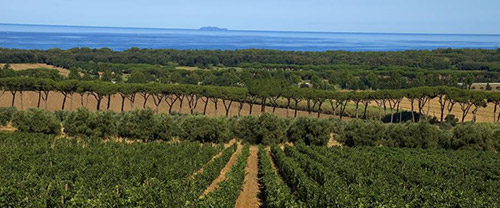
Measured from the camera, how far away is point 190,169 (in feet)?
92.8

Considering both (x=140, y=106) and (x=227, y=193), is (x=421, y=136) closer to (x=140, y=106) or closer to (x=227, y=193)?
(x=227, y=193)

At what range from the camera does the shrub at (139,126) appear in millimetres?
43312

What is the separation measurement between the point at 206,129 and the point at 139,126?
6517mm

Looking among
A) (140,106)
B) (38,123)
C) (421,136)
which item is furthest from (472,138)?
(140,106)

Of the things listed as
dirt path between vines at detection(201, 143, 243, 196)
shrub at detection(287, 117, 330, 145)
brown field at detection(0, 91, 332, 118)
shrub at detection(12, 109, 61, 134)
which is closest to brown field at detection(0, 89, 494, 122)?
brown field at detection(0, 91, 332, 118)

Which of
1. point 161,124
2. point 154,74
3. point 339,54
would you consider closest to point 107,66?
point 154,74

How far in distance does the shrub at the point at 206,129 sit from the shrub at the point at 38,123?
12.5 meters

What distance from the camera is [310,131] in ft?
146

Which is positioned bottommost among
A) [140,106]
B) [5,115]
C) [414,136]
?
[140,106]

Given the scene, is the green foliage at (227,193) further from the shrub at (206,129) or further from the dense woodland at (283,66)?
the dense woodland at (283,66)

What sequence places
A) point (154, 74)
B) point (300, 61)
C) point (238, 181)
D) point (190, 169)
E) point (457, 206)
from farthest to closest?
point (300, 61) → point (154, 74) → point (190, 169) → point (238, 181) → point (457, 206)

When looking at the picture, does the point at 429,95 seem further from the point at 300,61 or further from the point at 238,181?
the point at 300,61

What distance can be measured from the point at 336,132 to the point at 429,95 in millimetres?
17864

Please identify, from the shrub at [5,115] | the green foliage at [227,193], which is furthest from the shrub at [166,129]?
the shrub at [5,115]
